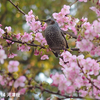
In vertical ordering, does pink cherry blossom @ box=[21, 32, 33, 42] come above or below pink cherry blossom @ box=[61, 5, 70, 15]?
below

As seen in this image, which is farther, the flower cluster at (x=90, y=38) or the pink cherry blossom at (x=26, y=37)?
the pink cherry blossom at (x=26, y=37)

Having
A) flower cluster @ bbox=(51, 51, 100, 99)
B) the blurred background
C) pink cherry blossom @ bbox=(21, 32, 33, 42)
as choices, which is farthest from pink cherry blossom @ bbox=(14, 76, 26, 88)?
the blurred background

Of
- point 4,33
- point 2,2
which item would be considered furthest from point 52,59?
point 4,33

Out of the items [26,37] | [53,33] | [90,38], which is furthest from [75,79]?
[53,33]

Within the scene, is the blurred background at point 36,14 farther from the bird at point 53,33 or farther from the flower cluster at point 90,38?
the flower cluster at point 90,38

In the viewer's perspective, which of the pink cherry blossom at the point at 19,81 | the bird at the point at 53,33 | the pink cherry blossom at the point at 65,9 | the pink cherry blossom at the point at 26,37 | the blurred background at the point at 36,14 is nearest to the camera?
the pink cherry blossom at the point at 19,81

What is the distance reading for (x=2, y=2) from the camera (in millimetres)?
5836

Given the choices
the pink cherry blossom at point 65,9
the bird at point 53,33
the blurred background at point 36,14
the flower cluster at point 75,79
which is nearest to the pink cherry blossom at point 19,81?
the flower cluster at point 75,79

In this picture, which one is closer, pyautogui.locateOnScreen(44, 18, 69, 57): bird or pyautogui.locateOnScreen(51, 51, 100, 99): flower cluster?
pyautogui.locateOnScreen(51, 51, 100, 99): flower cluster

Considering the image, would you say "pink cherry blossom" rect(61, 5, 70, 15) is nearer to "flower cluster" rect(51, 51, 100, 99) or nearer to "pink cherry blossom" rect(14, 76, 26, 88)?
"flower cluster" rect(51, 51, 100, 99)

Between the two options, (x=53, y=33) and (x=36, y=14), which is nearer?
(x=53, y=33)

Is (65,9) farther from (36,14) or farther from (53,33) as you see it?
(36,14)

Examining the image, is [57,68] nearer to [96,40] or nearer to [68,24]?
[68,24]

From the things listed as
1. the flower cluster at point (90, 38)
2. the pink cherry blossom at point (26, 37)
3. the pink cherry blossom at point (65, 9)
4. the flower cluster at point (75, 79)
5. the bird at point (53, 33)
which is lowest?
the flower cluster at point (75, 79)
